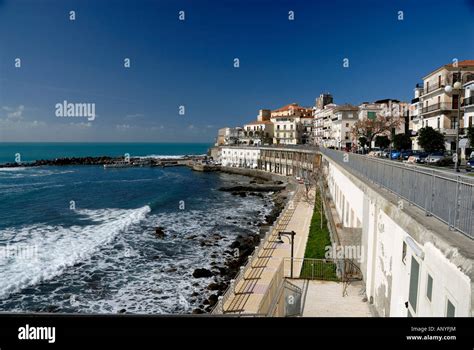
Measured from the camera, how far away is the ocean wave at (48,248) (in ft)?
55.5

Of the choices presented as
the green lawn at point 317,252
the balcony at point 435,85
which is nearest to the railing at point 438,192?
the green lawn at point 317,252

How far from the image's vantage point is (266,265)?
14328mm

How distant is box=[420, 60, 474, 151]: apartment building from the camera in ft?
97.2

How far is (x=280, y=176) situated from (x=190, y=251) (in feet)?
122

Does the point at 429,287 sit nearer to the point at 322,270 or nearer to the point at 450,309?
the point at 450,309

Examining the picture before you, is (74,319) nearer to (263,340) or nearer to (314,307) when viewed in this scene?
(263,340)

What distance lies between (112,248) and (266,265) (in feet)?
36.0

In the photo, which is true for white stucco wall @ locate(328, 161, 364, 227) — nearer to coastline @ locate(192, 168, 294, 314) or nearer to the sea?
coastline @ locate(192, 168, 294, 314)

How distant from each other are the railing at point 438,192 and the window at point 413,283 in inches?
26.1

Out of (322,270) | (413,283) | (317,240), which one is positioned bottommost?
(317,240)

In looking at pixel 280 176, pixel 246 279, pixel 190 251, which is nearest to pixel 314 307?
pixel 246 279

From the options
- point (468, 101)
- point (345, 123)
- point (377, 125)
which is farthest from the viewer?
point (345, 123)

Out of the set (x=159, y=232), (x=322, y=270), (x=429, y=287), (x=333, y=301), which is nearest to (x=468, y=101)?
(x=322, y=270)

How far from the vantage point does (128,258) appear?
19203mm
